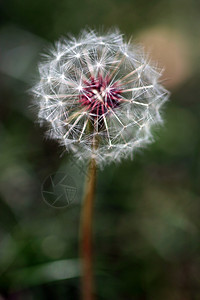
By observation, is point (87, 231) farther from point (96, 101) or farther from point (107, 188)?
point (107, 188)

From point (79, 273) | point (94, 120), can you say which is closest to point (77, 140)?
point (94, 120)

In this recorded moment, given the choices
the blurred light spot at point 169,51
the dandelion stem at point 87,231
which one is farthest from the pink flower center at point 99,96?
the blurred light spot at point 169,51

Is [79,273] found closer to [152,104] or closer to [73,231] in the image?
[73,231]

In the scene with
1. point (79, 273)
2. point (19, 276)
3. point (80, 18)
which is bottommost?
point (19, 276)

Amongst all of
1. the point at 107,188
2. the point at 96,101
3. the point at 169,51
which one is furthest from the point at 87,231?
the point at 169,51

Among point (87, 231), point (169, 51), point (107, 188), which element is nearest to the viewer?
point (87, 231)

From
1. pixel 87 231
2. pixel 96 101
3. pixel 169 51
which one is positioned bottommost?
pixel 87 231
